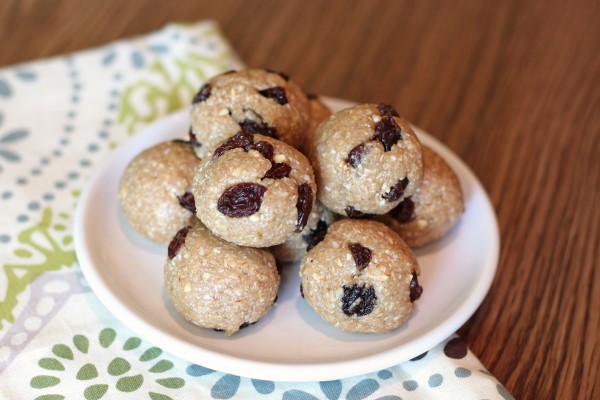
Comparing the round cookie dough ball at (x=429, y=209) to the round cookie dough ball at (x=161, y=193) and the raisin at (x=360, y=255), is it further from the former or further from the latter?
the round cookie dough ball at (x=161, y=193)

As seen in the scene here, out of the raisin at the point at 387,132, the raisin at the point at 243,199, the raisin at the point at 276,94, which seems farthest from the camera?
the raisin at the point at 276,94

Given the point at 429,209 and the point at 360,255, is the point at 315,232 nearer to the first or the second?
the point at 360,255

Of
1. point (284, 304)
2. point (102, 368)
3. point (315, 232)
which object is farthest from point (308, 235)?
point (102, 368)

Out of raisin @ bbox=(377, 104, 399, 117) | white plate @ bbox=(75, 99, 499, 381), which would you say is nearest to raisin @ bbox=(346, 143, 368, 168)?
raisin @ bbox=(377, 104, 399, 117)

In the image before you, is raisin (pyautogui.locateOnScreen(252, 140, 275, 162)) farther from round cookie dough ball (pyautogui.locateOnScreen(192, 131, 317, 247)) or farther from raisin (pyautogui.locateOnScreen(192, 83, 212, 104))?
raisin (pyautogui.locateOnScreen(192, 83, 212, 104))

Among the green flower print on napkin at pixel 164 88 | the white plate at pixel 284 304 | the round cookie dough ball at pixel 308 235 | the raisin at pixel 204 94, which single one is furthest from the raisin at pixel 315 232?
the green flower print on napkin at pixel 164 88

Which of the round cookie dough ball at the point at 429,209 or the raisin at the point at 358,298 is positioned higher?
the round cookie dough ball at the point at 429,209
